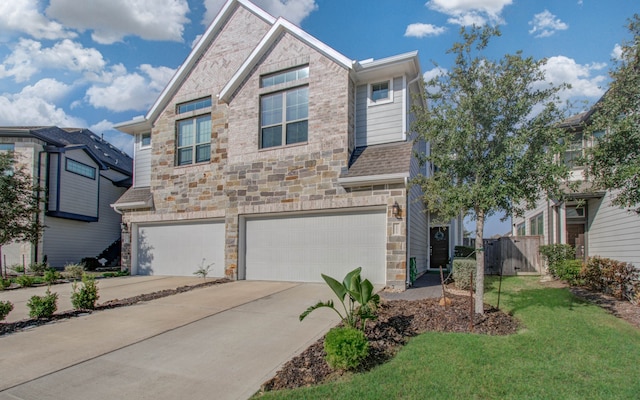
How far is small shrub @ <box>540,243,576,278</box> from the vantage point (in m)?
12.0

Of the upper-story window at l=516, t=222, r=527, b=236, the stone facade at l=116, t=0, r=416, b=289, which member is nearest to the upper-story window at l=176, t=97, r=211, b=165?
the stone facade at l=116, t=0, r=416, b=289

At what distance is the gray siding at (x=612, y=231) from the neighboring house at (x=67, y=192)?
21.3 metres

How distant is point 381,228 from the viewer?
10.2 meters

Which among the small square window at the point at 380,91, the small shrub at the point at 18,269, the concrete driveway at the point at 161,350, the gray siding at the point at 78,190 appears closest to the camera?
the concrete driveway at the point at 161,350

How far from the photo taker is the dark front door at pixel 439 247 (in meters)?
16.2

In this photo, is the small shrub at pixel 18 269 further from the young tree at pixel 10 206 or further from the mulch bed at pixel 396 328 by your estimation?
the mulch bed at pixel 396 328

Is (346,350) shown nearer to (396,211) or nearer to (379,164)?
(396,211)

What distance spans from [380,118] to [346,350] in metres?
8.24

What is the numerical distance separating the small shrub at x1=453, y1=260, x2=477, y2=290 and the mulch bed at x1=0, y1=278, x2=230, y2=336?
7.18 metres

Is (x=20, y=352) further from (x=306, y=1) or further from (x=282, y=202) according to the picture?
Result: (x=306, y=1)

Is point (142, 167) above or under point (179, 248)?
above

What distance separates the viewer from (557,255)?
12.2 metres

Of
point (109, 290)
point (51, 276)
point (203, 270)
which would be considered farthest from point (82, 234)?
point (203, 270)

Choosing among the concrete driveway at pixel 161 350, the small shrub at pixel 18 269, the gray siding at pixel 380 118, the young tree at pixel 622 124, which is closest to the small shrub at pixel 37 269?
the small shrub at pixel 18 269
